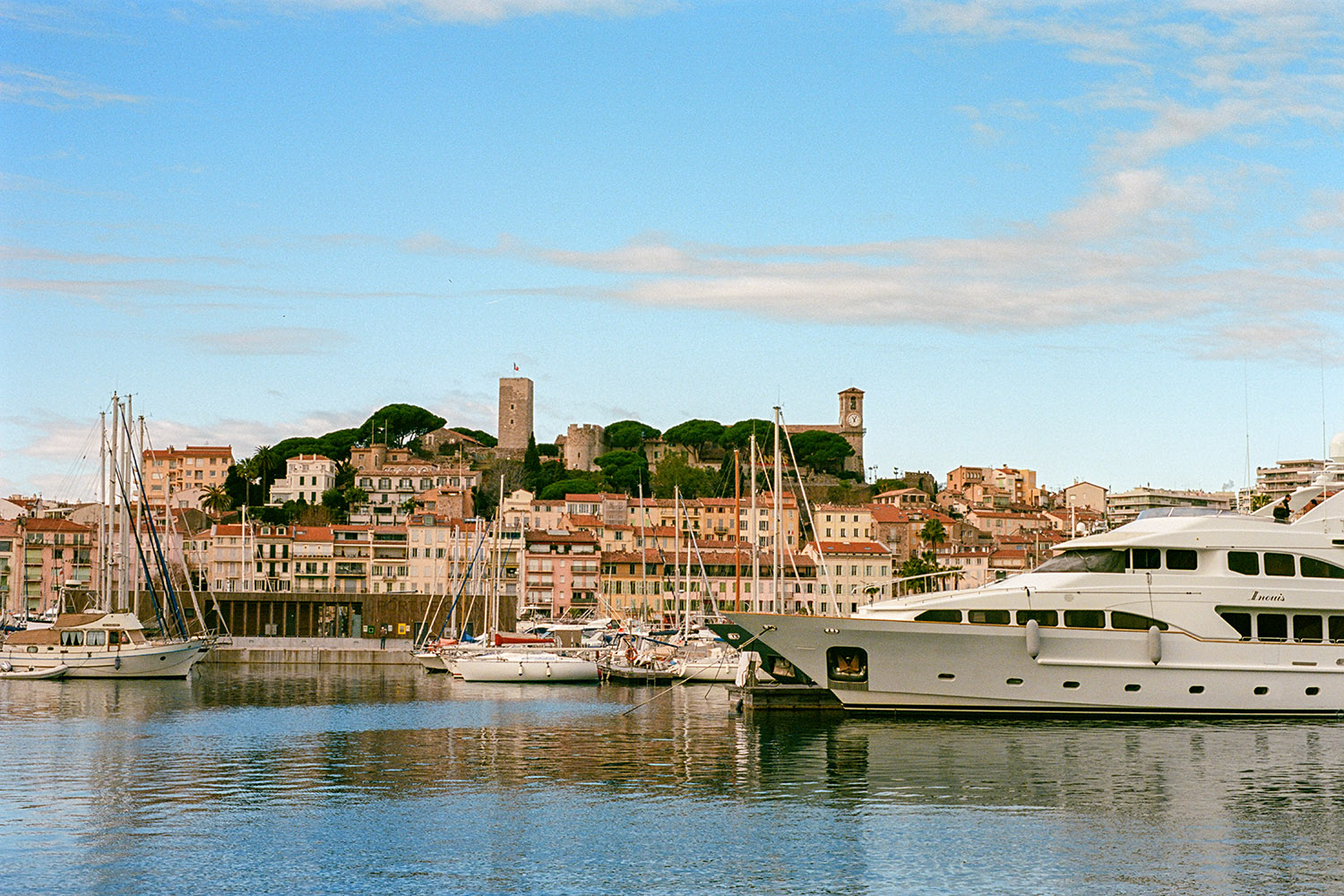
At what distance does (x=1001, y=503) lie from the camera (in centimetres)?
16312

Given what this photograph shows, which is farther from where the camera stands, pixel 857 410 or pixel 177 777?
pixel 857 410

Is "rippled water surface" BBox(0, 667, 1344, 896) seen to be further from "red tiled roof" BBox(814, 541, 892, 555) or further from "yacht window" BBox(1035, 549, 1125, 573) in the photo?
"red tiled roof" BBox(814, 541, 892, 555)

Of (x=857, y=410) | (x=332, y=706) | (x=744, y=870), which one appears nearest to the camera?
(x=744, y=870)

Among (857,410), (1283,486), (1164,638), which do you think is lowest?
(1164,638)

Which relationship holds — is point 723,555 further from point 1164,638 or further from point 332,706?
point 1164,638

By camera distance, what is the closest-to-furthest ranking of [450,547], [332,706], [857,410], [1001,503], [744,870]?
[744,870] < [332,706] < [450,547] < [1001,503] < [857,410]

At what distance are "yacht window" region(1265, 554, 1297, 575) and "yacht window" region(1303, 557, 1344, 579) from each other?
0.35 meters

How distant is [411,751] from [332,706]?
14688mm

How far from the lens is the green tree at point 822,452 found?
18038 centimetres

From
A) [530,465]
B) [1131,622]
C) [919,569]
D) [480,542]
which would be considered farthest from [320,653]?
[530,465]

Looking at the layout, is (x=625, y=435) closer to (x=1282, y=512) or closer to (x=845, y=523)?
(x=845, y=523)

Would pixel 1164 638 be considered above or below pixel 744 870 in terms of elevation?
above

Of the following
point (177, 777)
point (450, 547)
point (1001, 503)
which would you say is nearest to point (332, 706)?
point (177, 777)

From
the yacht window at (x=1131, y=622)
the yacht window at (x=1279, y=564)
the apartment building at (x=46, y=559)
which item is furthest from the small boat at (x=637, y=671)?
the apartment building at (x=46, y=559)
